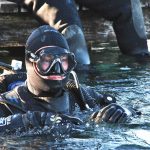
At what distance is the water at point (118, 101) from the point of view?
199 inches

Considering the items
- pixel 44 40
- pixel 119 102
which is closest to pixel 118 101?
pixel 119 102

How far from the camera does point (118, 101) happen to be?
22.9 feet

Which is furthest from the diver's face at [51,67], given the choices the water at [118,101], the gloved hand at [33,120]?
the water at [118,101]

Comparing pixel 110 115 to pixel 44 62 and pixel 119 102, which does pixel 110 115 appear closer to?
pixel 44 62

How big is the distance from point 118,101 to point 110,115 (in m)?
1.66

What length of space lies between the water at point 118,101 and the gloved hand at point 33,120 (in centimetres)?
13

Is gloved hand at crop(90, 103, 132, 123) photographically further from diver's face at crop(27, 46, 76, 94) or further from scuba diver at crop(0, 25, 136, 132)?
diver's face at crop(27, 46, 76, 94)

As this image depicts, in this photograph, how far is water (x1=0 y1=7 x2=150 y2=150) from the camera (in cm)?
505

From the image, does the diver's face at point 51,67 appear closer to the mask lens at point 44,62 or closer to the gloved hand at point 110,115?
the mask lens at point 44,62

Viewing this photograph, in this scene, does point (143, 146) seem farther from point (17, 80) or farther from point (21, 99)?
point (17, 80)

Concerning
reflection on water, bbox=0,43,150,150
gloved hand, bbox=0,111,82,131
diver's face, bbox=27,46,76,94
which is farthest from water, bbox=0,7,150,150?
diver's face, bbox=27,46,76,94

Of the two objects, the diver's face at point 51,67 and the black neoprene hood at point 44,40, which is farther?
the black neoprene hood at point 44,40

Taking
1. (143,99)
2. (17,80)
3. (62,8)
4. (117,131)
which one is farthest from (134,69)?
(117,131)

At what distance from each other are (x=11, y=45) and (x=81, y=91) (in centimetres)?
518
